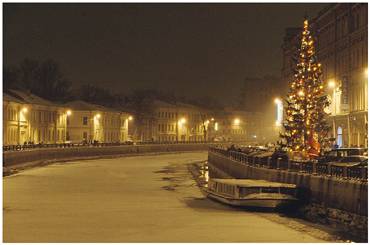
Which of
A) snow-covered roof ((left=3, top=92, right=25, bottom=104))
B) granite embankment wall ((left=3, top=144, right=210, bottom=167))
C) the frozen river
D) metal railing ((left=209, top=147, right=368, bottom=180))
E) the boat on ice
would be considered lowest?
the frozen river

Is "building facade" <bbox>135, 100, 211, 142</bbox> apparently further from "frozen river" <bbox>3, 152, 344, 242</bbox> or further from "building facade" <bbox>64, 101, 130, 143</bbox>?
"frozen river" <bbox>3, 152, 344, 242</bbox>

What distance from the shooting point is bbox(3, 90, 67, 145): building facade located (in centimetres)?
10762

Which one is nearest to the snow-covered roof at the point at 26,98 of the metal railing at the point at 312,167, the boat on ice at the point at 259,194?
the metal railing at the point at 312,167

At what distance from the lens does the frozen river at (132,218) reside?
32.2 meters

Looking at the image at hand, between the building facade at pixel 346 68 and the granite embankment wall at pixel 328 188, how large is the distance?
2331cm

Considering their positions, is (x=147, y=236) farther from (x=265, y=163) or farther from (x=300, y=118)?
(x=300, y=118)

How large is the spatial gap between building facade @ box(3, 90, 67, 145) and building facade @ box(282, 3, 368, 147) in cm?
4117

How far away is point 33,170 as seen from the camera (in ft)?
273

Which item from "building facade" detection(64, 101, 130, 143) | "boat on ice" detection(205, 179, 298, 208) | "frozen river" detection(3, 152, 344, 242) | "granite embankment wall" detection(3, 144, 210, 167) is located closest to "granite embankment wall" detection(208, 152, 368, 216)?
"boat on ice" detection(205, 179, 298, 208)

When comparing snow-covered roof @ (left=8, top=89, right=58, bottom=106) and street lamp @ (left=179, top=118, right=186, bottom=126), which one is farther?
street lamp @ (left=179, top=118, right=186, bottom=126)

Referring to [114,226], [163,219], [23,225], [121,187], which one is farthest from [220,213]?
[121,187]

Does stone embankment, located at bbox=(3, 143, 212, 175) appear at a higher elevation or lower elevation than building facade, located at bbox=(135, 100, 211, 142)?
lower

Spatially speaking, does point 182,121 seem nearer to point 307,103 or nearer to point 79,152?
point 79,152

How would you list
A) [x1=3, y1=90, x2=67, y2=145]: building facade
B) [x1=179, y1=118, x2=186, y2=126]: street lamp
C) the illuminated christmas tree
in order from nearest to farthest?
1. the illuminated christmas tree
2. [x1=3, y1=90, x2=67, y2=145]: building facade
3. [x1=179, y1=118, x2=186, y2=126]: street lamp
